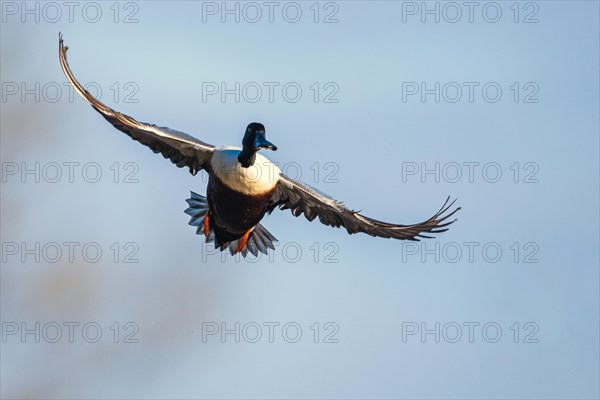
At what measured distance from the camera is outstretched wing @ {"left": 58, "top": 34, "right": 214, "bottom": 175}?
1641 inches

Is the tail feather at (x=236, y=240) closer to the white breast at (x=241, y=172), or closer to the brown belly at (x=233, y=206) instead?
the brown belly at (x=233, y=206)

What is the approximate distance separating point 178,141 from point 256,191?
1.97m

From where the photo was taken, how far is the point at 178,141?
42.5m

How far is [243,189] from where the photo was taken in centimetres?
4191

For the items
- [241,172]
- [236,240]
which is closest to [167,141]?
[241,172]

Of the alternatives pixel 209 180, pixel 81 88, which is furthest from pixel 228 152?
pixel 81 88

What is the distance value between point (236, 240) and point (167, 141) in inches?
127

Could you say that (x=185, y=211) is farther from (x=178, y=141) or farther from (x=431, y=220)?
(x=431, y=220)

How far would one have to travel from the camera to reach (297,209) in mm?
43688

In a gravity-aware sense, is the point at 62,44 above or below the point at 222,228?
above

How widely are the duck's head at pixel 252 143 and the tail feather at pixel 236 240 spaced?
10.8ft

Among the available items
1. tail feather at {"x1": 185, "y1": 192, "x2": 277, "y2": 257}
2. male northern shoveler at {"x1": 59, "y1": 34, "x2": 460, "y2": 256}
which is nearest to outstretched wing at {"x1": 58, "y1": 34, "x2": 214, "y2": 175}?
male northern shoveler at {"x1": 59, "y1": 34, "x2": 460, "y2": 256}

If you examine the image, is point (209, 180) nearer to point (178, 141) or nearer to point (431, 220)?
point (178, 141)

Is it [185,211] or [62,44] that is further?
[185,211]
